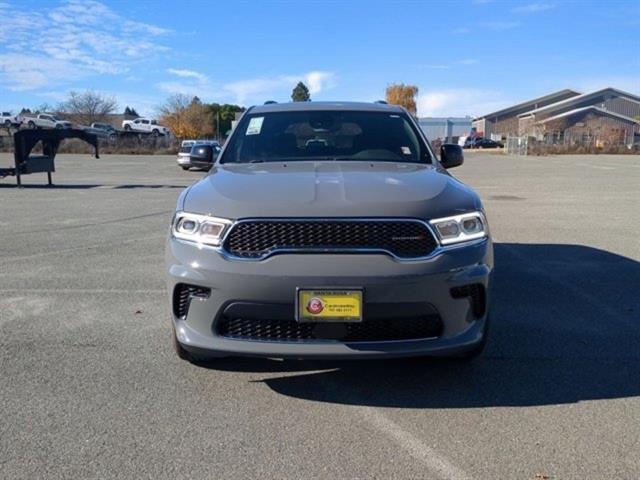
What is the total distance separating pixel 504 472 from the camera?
107 inches

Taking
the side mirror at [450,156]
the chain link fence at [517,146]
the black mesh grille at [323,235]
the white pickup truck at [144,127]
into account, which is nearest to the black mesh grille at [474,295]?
the black mesh grille at [323,235]

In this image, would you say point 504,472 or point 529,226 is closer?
point 504,472

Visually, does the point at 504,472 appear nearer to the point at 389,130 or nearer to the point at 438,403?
the point at 438,403

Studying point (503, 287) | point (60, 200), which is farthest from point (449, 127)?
point (503, 287)

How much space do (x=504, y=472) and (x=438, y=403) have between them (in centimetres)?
72

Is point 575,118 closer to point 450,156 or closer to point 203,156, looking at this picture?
point 450,156

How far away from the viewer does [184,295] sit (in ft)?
11.0

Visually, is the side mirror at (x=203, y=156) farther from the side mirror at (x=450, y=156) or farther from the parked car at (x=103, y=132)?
the parked car at (x=103, y=132)

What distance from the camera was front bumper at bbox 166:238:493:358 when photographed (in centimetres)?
310

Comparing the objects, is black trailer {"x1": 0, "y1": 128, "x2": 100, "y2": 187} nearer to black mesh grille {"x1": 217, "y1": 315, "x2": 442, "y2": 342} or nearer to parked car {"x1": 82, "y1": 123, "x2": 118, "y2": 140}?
black mesh grille {"x1": 217, "y1": 315, "x2": 442, "y2": 342}

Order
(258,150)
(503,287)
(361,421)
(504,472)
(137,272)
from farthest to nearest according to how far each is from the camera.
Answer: (137,272), (503,287), (258,150), (361,421), (504,472)

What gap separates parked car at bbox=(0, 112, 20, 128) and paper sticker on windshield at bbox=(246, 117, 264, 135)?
63.5 meters

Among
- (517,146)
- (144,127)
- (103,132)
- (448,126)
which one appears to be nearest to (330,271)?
(517,146)

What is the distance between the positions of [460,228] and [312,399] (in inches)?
51.6
